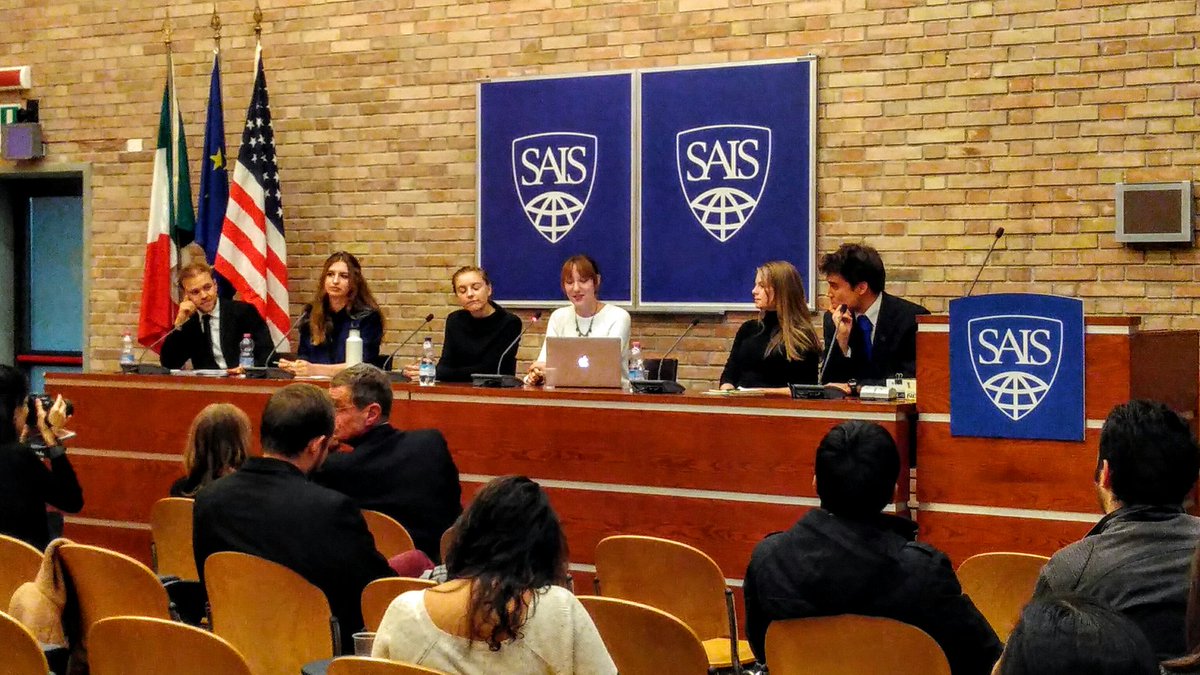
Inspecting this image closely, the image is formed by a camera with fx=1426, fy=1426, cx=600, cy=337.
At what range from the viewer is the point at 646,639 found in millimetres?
3002

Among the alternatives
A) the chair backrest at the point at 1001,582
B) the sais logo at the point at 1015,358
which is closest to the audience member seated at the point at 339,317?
the sais logo at the point at 1015,358

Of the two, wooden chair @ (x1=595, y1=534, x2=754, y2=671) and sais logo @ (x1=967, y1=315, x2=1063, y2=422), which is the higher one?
sais logo @ (x1=967, y1=315, x2=1063, y2=422)

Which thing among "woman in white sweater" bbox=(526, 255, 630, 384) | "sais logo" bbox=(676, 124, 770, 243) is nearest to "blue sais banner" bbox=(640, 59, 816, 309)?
"sais logo" bbox=(676, 124, 770, 243)

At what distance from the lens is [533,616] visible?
2584 millimetres

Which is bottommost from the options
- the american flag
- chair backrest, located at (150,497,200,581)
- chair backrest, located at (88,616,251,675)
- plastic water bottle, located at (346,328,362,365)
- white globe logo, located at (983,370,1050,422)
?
chair backrest, located at (150,497,200,581)

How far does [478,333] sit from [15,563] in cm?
316

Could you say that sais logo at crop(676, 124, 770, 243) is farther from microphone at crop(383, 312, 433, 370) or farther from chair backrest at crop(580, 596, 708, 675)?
chair backrest at crop(580, 596, 708, 675)

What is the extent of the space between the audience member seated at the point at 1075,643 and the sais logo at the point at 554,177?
627 centimetres

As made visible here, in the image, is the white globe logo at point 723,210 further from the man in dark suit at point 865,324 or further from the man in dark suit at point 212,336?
the man in dark suit at point 212,336

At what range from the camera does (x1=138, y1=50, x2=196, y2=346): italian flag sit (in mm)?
8445

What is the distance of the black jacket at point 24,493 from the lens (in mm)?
4668

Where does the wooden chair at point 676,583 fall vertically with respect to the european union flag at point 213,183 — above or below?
below

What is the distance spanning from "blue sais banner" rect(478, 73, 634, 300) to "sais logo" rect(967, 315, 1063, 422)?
2951 millimetres

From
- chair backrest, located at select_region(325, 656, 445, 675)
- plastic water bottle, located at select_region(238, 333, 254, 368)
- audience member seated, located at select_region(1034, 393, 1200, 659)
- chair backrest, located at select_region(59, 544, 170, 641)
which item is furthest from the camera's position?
plastic water bottle, located at select_region(238, 333, 254, 368)
